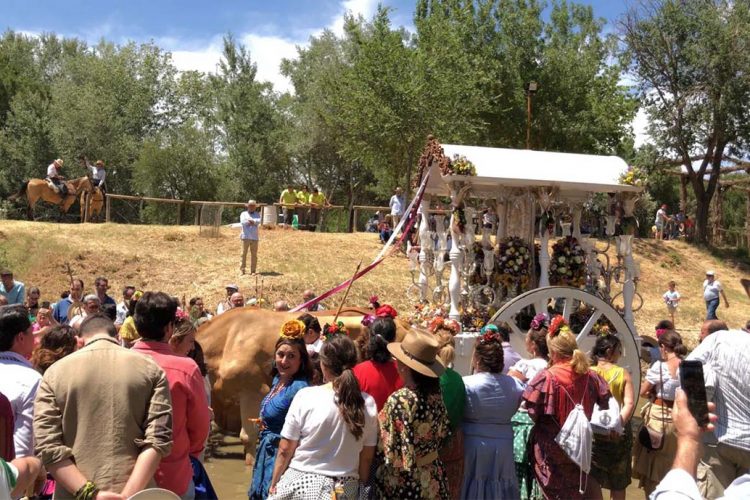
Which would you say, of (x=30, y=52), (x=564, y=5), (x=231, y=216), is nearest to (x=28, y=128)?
(x=231, y=216)

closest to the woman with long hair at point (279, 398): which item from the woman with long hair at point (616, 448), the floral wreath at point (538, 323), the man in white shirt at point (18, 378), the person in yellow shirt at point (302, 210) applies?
the man in white shirt at point (18, 378)

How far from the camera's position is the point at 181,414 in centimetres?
412

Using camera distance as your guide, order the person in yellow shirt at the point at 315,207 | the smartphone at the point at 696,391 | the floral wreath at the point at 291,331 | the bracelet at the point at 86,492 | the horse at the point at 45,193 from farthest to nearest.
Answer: the person in yellow shirt at the point at 315,207, the horse at the point at 45,193, the floral wreath at the point at 291,331, the bracelet at the point at 86,492, the smartphone at the point at 696,391

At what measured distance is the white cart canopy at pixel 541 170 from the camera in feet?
34.9

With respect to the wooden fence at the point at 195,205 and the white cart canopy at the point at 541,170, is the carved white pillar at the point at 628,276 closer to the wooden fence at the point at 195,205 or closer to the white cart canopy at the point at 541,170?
the white cart canopy at the point at 541,170

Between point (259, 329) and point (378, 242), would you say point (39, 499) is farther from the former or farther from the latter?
point (378, 242)

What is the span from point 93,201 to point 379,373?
22278 millimetres

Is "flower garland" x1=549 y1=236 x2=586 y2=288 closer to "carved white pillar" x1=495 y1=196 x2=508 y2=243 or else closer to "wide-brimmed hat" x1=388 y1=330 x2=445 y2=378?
"carved white pillar" x1=495 y1=196 x2=508 y2=243

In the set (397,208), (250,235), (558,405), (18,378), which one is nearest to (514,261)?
(558,405)

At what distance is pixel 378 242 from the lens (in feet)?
83.9

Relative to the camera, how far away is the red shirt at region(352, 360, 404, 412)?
524 cm

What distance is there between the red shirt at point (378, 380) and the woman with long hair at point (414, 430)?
43 cm

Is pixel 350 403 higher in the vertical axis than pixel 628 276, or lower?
lower

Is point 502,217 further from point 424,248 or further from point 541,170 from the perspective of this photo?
point 541,170
